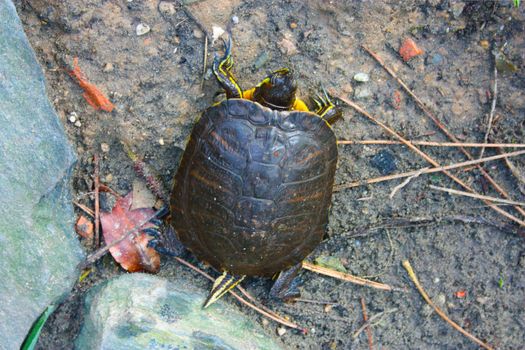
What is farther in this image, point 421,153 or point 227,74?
point 421,153

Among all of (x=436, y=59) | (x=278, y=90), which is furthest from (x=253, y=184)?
(x=436, y=59)

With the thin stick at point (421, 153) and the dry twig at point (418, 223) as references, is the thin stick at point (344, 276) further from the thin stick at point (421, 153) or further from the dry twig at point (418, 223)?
the thin stick at point (421, 153)

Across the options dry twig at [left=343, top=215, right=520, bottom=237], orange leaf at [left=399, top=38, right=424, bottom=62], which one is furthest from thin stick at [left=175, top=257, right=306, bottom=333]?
orange leaf at [left=399, top=38, right=424, bottom=62]

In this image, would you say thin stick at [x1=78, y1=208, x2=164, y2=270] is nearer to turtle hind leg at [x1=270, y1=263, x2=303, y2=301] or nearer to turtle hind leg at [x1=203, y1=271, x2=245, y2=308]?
turtle hind leg at [x1=203, y1=271, x2=245, y2=308]

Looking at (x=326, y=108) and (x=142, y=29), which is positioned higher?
(x=142, y=29)

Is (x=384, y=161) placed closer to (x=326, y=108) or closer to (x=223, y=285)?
(x=326, y=108)

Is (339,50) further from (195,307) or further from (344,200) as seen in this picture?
(195,307)
